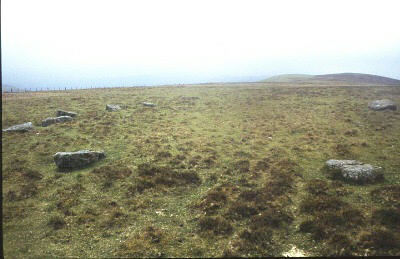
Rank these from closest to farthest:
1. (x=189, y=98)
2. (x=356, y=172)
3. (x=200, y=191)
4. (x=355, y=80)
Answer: (x=356, y=172), (x=200, y=191), (x=189, y=98), (x=355, y=80)

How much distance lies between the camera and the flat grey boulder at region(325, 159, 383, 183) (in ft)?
61.0

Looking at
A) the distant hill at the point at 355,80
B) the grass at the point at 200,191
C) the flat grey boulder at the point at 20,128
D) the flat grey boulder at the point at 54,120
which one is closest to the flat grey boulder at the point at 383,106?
the grass at the point at 200,191

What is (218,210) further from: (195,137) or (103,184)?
(195,137)

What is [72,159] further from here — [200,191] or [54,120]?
[54,120]

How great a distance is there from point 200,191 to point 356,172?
480 inches

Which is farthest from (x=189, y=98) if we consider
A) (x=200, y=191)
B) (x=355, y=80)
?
(x=355, y=80)

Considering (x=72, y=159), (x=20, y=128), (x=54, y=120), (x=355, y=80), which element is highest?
(x=355, y=80)

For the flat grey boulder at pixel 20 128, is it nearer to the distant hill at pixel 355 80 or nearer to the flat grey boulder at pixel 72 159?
the flat grey boulder at pixel 72 159

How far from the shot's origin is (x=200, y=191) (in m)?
19.4

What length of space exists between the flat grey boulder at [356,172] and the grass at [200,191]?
584 mm

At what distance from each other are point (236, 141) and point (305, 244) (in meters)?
18.8

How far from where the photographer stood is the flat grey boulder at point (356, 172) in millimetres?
18578

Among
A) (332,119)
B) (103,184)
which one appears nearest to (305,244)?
(103,184)

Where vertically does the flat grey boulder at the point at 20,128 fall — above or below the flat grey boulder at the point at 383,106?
below
